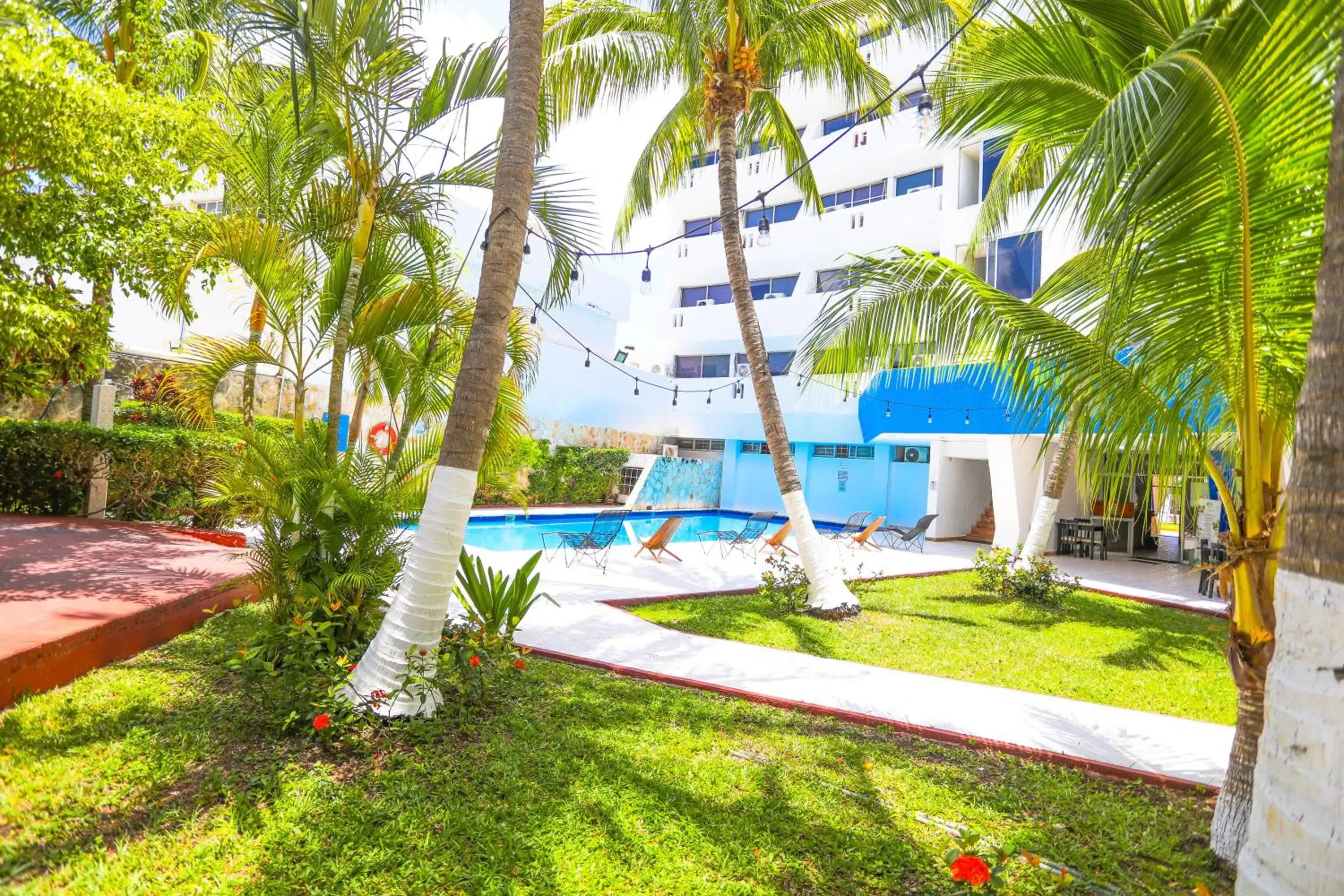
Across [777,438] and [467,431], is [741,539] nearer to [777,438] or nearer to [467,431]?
[777,438]

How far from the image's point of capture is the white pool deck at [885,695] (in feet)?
14.6

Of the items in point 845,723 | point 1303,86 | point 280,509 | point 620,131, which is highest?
point 620,131

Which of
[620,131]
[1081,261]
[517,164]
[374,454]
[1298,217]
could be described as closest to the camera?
[1298,217]

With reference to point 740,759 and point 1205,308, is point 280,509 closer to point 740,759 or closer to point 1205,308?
point 740,759

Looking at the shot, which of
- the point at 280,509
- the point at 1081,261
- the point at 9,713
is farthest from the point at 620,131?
the point at 9,713

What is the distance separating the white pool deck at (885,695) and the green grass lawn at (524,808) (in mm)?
386

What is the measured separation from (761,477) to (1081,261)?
1646cm

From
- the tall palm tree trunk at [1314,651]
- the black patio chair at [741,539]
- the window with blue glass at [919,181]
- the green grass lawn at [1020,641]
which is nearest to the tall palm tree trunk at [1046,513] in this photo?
the green grass lawn at [1020,641]

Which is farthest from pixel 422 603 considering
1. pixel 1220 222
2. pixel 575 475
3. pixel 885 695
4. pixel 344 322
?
pixel 575 475

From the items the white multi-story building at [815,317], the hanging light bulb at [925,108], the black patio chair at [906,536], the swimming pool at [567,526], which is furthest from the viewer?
the black patio chair at [906,536]

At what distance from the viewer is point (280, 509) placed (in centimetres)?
459

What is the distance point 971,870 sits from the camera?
7.58 ft

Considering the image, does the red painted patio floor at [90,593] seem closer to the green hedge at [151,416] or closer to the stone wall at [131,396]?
the stone wall at [131,396]

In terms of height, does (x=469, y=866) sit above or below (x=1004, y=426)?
below
